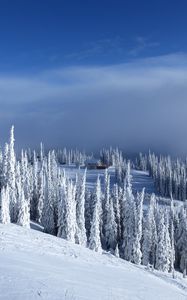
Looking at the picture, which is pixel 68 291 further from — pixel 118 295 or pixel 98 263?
pixel 98 263

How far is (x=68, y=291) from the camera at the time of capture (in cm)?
2945

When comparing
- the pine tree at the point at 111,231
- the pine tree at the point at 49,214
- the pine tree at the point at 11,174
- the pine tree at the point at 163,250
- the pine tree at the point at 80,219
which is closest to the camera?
the pine tree at the point at 80,219

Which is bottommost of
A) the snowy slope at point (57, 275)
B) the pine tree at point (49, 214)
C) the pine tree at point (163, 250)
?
the pine tree at point (163, 250)

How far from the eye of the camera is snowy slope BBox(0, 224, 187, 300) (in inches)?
1104

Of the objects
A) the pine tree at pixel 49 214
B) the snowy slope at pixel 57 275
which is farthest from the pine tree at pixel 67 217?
the snowy slope at pixel 57 275

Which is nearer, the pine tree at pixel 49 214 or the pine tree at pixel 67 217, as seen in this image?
the pine tree at pixel 67 217

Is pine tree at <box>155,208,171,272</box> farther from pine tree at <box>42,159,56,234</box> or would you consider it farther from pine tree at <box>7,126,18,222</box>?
pine tree at <box>7,126,18,222</box>

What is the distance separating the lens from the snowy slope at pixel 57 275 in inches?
1104

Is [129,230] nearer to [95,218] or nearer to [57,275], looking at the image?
[95,218]

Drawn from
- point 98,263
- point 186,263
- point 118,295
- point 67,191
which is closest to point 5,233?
point 98,263

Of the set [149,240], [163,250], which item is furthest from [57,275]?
[149,240]

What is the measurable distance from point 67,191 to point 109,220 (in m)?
23.8

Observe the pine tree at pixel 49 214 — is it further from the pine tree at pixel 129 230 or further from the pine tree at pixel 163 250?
the pine tree at pixel 163 250

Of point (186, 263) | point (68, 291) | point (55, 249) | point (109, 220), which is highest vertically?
point (68, 291)
